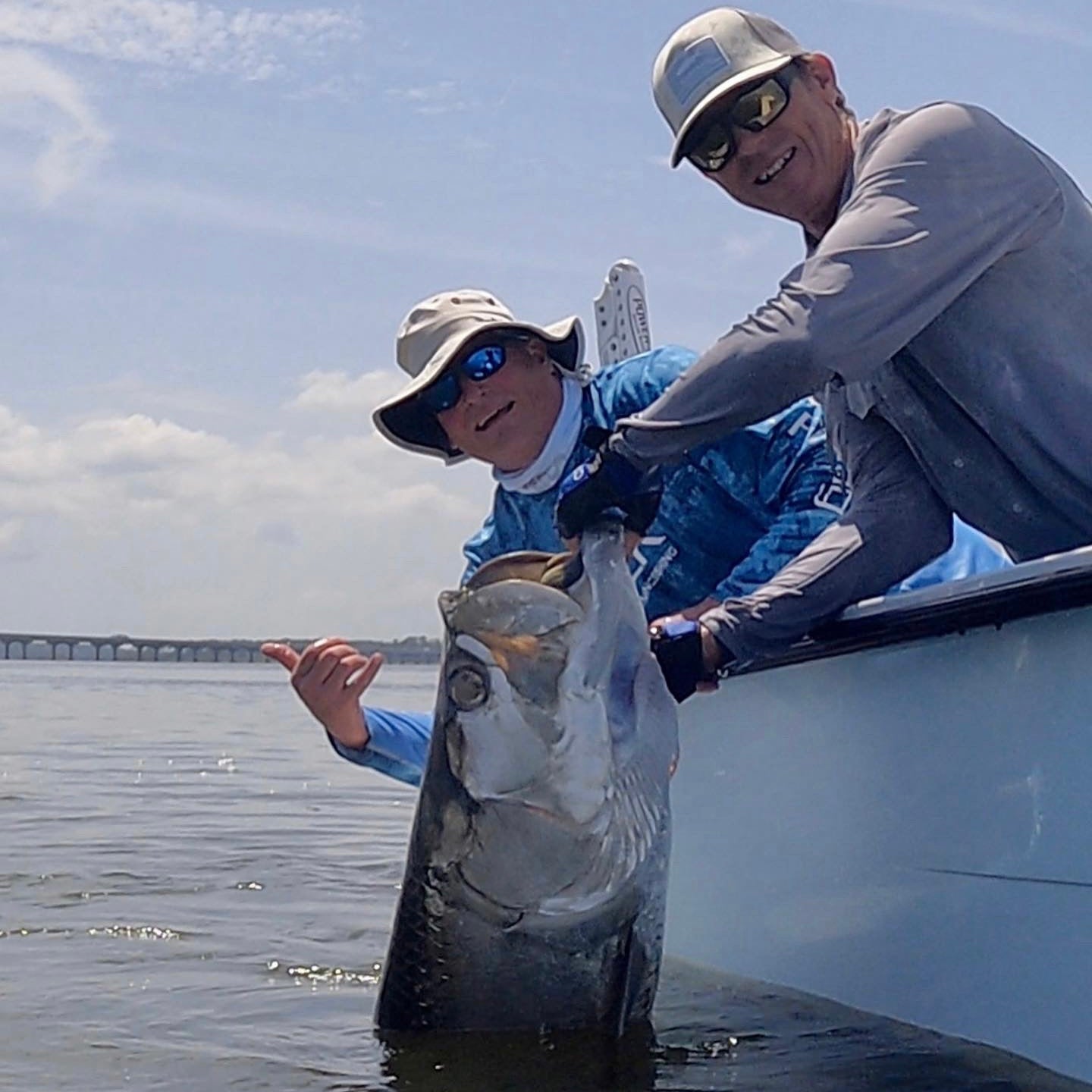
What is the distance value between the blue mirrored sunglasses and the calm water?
1.63m

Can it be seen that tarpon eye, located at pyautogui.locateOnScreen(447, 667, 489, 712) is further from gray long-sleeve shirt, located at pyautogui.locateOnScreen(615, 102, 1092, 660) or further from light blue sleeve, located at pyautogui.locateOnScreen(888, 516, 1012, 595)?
light blue sleeve, located at pyautogui.locateOnScreen(888, 516, 1012, 595)

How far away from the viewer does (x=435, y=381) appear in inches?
173

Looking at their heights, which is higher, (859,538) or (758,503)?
(758,503)

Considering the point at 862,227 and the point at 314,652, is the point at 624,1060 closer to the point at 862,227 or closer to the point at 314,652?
the point at 314,652

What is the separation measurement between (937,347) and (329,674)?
1739mm

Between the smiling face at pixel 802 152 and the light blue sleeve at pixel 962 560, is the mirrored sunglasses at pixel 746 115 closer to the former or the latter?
the smiling face at pixel 802 152

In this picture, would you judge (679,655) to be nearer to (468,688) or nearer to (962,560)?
(468,688)

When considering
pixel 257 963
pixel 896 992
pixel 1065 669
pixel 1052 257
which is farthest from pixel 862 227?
pixel 257 963

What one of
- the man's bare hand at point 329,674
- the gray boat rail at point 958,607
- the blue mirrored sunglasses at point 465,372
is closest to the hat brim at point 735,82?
the gray boat rail at point 958,607

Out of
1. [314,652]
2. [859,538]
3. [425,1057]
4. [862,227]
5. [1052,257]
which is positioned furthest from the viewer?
[314,652]

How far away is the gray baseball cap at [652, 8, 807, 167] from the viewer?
10.5 ft

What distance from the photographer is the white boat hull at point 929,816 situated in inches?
117

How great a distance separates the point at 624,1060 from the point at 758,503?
1.69 metres

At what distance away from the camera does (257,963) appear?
189 inches
